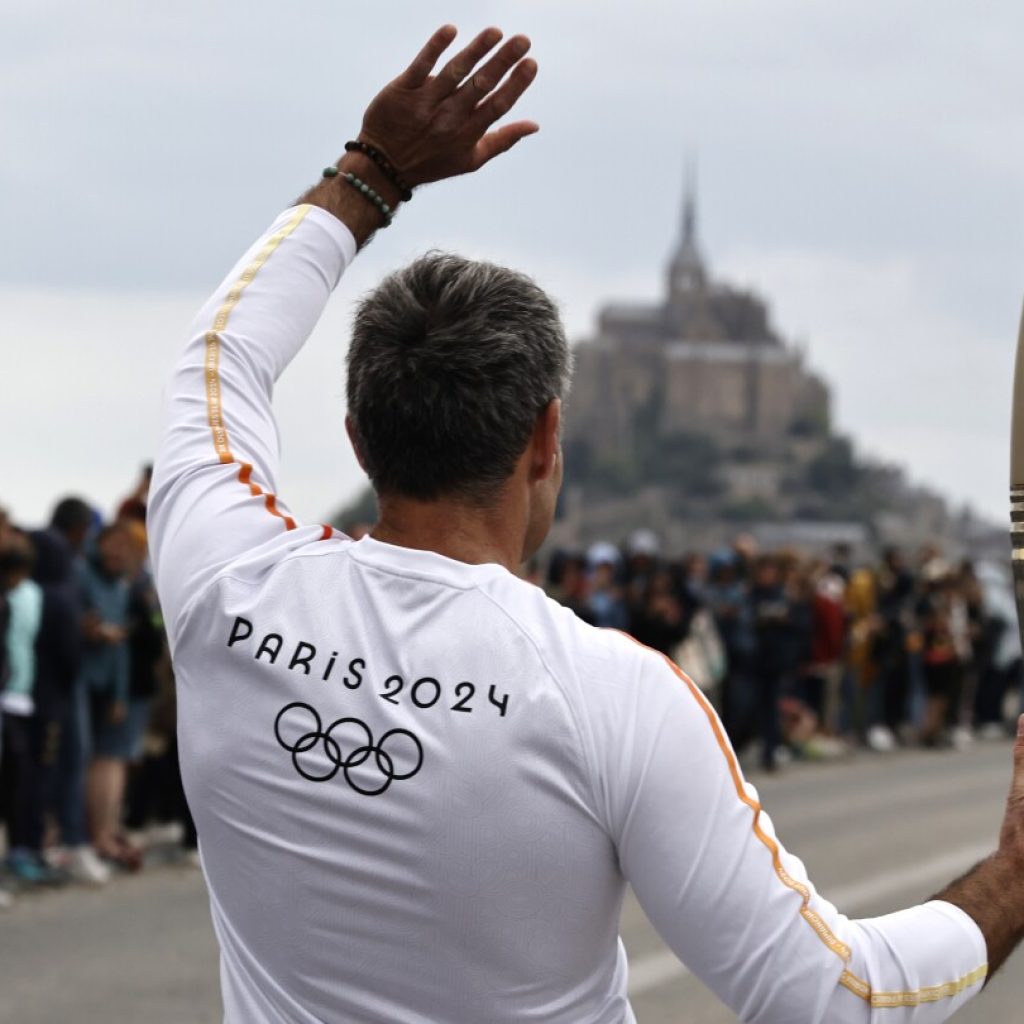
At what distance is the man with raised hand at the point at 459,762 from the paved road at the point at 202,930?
4708mm

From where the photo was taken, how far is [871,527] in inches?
6206

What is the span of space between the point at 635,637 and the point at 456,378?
26.3ft

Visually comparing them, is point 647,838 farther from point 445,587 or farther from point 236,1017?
point 236,1017

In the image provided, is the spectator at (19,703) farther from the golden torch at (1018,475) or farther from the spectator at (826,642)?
the spectator at (826,642)

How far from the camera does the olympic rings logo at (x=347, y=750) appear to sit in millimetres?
1848

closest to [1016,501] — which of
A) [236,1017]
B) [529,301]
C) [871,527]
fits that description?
[529,301]

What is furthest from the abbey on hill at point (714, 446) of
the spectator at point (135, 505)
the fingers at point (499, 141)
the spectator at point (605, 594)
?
the fingers at point (499, 141)

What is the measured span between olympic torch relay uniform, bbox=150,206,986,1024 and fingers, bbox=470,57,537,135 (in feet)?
1.53

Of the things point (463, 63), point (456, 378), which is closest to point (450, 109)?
point (463, 63)

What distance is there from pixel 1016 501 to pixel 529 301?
1.59 feet

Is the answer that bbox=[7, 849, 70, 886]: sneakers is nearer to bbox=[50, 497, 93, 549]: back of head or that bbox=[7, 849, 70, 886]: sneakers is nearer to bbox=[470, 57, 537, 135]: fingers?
bbox=[50, 497, 93, 549]: back of head

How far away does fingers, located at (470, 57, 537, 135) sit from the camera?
212 cm

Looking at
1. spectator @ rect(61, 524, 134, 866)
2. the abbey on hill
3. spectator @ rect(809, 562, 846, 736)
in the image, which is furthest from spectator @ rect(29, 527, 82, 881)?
the abbey on hill

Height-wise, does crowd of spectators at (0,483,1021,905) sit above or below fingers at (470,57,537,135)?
below
